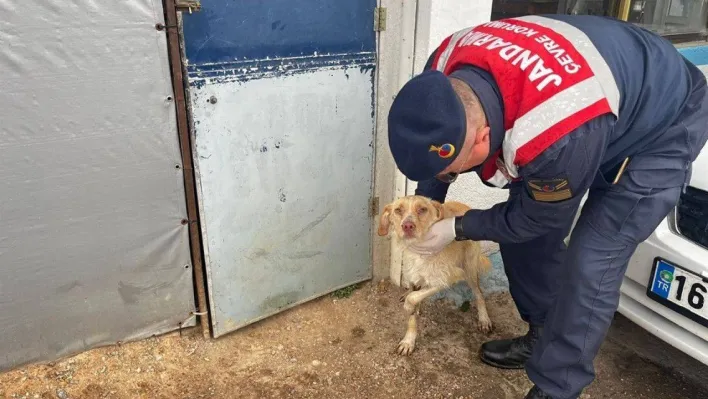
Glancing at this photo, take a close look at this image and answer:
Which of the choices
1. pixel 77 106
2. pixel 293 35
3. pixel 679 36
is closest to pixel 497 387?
pixel 293 35

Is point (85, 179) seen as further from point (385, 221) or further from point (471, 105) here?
point (471, 105)

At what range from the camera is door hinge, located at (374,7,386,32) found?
3109mm

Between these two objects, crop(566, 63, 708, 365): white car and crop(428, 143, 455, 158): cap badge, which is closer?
crop(428, 143, 455, 158): cap badge

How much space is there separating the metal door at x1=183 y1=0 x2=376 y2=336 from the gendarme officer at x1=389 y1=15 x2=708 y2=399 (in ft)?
3.13

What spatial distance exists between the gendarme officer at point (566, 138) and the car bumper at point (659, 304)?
16.6 inches

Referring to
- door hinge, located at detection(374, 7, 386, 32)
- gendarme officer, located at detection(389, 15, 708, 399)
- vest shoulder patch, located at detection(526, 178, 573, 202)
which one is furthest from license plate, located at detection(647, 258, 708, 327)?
door hinge, located at detection(374, 7, 386, 32)

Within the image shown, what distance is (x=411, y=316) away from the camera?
10.6 feet

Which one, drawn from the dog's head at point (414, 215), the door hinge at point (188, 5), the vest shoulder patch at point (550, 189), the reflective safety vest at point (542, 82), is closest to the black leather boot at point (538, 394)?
the dog's head at point (414, 215)

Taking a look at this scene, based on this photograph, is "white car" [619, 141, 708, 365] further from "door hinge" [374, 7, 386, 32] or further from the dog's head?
"door hinge" [374, 7, 386, 32]

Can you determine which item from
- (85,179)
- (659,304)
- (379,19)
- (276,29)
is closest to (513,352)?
(659,304)

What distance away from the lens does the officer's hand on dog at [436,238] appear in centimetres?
262

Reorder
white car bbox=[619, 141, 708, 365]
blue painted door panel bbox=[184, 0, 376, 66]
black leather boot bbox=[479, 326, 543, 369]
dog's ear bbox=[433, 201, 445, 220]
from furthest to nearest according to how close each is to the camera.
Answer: black leather boot bbox=[479, 326, 543, 369], dog's ear bbox=[433, 201, 445, 220], blue painted door panel bbox=[184, 0, 376, 66], white car bbox=[619, 141, 708, 365]

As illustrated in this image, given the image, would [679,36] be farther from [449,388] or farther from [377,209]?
[449,388]

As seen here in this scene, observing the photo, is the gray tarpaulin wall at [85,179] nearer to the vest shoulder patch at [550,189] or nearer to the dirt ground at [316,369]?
the dirt ground at [316,369]
